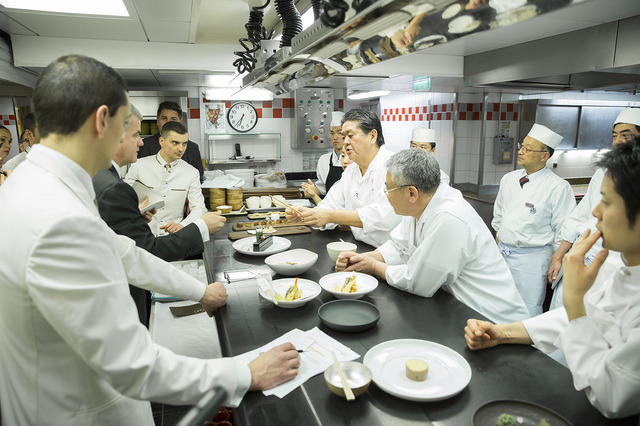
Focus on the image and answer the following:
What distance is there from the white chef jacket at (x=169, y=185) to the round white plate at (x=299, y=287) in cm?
190

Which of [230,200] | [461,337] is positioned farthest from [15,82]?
[461,337]

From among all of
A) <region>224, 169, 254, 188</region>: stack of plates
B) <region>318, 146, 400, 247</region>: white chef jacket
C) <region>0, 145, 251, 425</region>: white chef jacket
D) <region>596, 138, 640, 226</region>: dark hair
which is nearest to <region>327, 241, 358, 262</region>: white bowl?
<region>318, 146, 400, 247</region>: white chef jacket

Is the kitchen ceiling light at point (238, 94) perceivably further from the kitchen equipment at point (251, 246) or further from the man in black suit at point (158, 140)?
the kitchen equipment at point (251, 246)

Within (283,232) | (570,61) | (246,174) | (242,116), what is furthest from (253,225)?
(242,116)

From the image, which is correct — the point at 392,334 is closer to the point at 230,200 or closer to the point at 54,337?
the point at 54,337

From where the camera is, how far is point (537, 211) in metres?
3.65

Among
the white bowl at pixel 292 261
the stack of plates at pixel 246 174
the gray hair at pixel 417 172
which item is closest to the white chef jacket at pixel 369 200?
the white bowl at pixel 292 261

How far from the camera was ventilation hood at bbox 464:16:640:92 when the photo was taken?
3.15 metres

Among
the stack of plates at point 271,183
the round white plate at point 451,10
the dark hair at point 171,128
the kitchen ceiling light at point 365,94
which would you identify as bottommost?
the stack of plates at point 271,183

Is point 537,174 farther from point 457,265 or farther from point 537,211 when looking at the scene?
point 457,265

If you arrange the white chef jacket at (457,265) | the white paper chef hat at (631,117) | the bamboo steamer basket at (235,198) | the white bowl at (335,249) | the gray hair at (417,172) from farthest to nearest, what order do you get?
1. the bamboo steamer basket at (235,198)
2. the white paper chef hat at (631,117)
3. the white bowl at (335,249)
4. the gray hair at (417,172)
5. the white chef jacket at (457,265)

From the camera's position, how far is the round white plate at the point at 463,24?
123 cm

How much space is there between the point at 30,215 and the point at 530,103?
22.1 ft

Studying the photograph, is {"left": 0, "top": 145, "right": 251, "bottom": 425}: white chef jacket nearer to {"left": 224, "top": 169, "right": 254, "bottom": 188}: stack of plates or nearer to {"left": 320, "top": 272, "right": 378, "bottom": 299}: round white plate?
{"left": 320, "top": 272, "right": 378, "bottom": 299}: round white plate
